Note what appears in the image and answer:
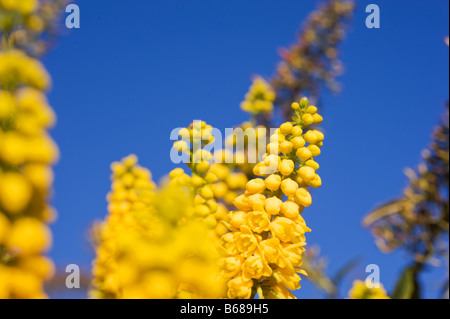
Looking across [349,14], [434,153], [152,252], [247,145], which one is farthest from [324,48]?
[152,252]

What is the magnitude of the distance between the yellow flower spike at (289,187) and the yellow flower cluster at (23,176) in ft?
3.37

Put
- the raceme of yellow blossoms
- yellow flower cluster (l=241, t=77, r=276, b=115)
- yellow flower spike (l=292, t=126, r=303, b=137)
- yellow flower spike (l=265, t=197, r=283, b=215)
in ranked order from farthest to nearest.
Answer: yellow flower cluster (l=241, t=77, r=276, b=115) → yellow flower spike (l=292, t=126, r=303, b=137) → yellow flower spike (l=265, t=197, r=283, b=215) → the raceme of yellow blossoms

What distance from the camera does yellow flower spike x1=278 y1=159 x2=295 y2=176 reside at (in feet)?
6.40

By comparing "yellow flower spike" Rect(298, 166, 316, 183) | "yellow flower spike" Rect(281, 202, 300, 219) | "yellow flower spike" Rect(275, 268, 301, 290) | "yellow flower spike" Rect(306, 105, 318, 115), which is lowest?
"yellow flower spike" Rect(275, 268, 301, 290)

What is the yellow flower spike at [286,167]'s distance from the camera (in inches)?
76.9

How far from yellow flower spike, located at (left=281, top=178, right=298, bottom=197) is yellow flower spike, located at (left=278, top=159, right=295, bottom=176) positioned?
3 centimetres

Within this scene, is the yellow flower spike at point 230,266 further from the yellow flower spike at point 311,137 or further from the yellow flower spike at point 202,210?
the yellow flower spike at point 311,137

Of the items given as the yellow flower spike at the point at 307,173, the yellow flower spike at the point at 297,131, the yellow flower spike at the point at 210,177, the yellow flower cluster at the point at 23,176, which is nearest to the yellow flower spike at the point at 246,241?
the yellow flower spike at the point at 210,177

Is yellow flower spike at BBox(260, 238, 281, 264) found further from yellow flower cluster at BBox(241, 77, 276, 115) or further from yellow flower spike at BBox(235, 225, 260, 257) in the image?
yellow flower cluster at BBox(241, 77, 276, 115)

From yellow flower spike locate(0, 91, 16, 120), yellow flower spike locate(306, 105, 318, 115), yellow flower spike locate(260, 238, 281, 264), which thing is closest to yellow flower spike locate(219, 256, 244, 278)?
yellow flower spike locate(260, 238, 281, 264)

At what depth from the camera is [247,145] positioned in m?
2.70

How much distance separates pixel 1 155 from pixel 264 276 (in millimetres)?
1105
